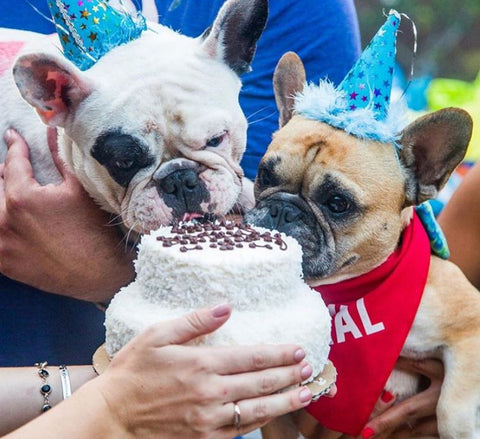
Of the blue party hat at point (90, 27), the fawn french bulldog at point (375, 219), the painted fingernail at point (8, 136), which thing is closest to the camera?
the blue party hat at point (90, 27)

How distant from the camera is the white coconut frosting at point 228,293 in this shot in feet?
4.24

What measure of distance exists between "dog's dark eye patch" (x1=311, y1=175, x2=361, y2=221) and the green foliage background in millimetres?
4833

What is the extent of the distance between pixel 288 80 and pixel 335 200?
34cm

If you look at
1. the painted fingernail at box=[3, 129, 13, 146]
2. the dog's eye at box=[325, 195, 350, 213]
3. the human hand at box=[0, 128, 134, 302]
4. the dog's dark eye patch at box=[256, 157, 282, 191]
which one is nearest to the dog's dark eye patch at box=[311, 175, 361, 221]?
the dog's eye at box=[325, 195, 350, 213]

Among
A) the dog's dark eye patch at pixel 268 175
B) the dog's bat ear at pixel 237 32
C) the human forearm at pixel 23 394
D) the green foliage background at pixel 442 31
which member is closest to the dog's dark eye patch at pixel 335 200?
the dog's dark eye patch at pixel 268 175

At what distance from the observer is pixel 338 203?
1738 mm

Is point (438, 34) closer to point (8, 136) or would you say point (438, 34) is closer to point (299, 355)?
point (8, 136)

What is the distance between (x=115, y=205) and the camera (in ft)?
5.89

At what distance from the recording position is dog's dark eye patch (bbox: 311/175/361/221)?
1723 millimetres

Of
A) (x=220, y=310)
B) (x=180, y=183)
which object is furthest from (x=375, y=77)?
(x=220, y=310)

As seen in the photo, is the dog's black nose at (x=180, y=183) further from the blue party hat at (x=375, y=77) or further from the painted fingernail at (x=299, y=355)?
the painted fingernail at (x=299, y=355)

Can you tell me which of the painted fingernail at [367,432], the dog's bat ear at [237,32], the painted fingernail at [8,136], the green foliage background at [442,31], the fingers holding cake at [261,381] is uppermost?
the dog's bat ear at [237,32]

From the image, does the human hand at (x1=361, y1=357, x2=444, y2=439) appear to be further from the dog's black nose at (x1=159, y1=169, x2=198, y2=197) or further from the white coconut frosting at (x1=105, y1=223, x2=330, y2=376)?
the dog's black nose at (x1=159, y1=169, x2=198, y2=197)

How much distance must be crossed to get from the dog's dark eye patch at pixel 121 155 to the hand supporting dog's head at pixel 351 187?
276 mm
